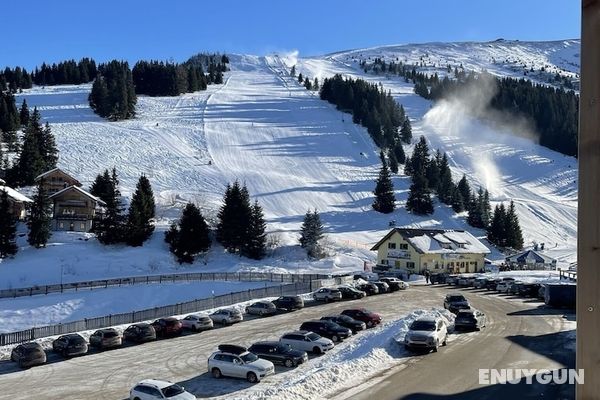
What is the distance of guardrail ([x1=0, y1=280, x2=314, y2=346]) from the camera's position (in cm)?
3431

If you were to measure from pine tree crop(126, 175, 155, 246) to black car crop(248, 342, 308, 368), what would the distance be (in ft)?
147

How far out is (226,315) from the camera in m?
38.6

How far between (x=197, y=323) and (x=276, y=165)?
85.3 meters

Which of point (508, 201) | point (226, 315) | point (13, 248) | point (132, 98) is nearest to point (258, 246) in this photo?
point (13, 248)

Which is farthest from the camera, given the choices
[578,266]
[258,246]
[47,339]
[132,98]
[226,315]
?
[132,98]

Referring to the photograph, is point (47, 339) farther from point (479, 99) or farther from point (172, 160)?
point (479, 99)

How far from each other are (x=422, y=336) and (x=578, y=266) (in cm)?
2554

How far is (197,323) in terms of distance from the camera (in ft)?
120

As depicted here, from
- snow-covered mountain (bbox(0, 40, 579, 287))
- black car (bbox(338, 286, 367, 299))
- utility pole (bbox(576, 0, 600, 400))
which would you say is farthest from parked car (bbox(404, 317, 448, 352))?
snow-covered mountain (bbox(0, 40, 579, 287))

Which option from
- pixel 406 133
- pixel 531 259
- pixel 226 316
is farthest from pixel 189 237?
pixel 406 133

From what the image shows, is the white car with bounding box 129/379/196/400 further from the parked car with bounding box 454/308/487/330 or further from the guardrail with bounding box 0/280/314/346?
the parked car with bounding box 454/308/487/330

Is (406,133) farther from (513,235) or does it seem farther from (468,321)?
(468,321)

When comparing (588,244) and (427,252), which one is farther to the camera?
(427,252)

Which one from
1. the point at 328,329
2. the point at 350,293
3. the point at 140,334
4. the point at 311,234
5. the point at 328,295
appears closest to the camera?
the point at 328,329
